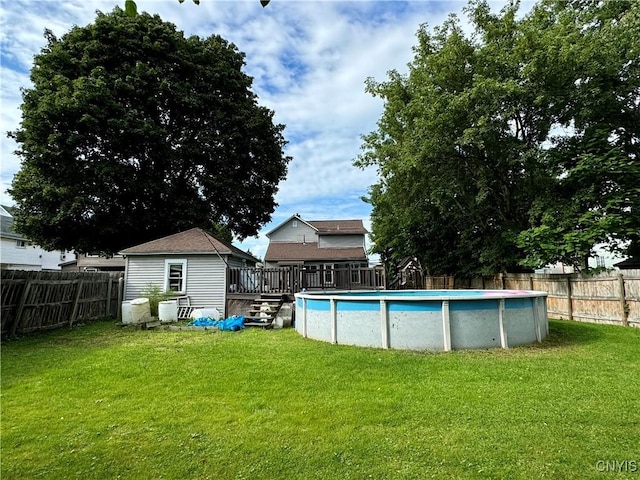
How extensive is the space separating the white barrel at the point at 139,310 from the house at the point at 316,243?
12646 millimetres

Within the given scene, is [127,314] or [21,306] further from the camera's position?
[127,314]

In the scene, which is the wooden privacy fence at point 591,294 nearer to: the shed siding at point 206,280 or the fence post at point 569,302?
the fence post at point 569,302

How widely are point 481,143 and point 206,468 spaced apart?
42.7ft

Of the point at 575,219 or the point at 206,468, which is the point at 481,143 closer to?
the point at 575,219

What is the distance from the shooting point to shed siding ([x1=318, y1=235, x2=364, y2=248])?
2706 centimetres

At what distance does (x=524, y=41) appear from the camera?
12.5m

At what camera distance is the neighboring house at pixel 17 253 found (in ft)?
88.1

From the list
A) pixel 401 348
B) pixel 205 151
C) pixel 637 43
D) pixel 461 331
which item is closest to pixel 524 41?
pixel 637 43

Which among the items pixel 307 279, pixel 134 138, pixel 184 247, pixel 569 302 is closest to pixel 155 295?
pixel 184 247

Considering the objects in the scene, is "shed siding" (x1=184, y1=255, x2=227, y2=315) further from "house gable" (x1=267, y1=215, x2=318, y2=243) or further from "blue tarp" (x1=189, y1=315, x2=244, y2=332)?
"house gable" (x1=267, y1=215, x2=318, y2=243)

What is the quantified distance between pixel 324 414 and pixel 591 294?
10.8 metres

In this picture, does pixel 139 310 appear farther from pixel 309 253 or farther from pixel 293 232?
pixel 293 232

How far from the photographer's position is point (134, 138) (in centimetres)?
1889

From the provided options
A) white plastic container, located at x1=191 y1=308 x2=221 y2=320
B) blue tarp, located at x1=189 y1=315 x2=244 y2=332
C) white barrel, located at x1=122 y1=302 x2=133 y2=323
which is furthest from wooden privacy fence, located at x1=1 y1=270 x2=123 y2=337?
blue tarp, located at x1=189 y1=315 x2=244 y2=332
